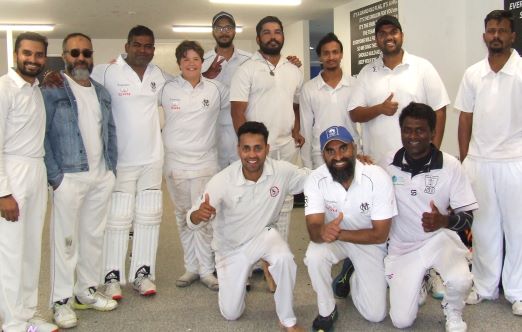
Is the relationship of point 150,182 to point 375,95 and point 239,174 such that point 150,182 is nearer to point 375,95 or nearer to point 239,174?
point 239,174

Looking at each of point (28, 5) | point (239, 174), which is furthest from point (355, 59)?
point (239, 174)

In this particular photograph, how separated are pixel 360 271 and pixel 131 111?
5.82 ft

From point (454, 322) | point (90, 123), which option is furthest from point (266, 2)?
point (454, 322)

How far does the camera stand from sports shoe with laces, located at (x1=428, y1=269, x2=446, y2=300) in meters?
3.38

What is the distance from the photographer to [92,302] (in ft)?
11.0

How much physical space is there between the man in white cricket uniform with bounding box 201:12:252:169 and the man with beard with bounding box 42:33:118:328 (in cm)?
92

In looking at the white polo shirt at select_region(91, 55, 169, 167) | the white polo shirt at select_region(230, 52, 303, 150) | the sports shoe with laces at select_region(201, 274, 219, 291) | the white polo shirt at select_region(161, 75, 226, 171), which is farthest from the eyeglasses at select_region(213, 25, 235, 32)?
the sports shoe with laces at select_region(201, 274, 219, 291)

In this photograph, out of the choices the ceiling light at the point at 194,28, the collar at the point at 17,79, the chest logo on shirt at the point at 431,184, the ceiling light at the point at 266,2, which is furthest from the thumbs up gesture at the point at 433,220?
the ceiling light at the point at 194,28

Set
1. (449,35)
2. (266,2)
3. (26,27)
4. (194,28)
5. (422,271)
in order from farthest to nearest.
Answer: (194,28) < (26,27) < (266,2) < (449,35) < (422,271)

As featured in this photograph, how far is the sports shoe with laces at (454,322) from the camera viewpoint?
2797 millimetres

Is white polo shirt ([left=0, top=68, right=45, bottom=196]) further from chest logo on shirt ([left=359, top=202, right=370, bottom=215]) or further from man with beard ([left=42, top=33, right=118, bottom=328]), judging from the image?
chest logo on shirt ([left=359, top=202, right=370, bottom=215])

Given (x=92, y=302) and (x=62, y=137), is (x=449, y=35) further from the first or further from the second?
(x=92, y=302)

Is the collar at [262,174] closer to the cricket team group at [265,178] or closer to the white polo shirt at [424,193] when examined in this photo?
the cricket team group at [265,178]

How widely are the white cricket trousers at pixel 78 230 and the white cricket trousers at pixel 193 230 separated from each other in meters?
0.60
